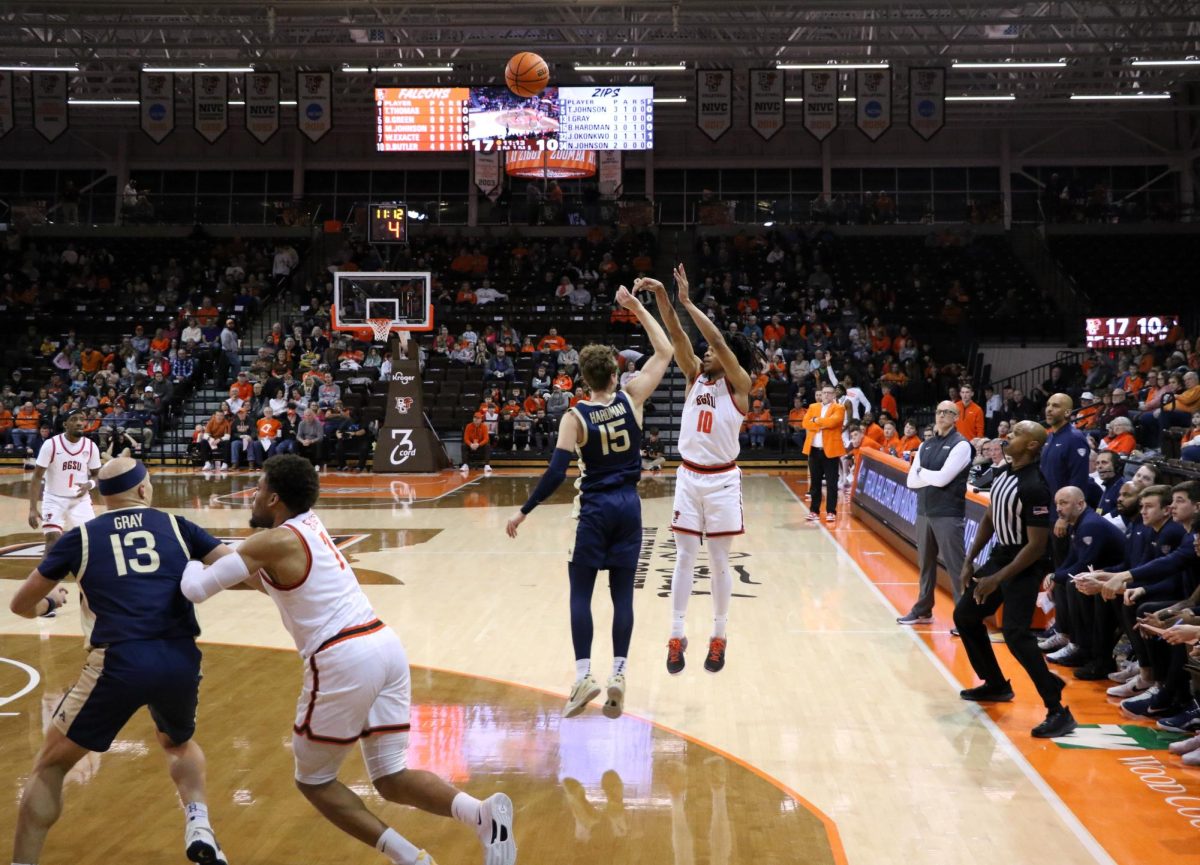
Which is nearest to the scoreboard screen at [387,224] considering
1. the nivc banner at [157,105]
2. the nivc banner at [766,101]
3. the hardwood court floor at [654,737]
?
the nivc banner at [157,105]

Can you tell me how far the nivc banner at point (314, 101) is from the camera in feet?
78.6

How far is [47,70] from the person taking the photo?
25.7 metres

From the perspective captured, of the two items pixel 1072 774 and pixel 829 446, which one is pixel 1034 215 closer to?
pixel 829 446

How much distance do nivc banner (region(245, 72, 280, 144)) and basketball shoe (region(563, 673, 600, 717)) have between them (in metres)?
20.8

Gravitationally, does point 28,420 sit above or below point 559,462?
below

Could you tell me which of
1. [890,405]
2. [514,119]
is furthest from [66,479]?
[514,119]

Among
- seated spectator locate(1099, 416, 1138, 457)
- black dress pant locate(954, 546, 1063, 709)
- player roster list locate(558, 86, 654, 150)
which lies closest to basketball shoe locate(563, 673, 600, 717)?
black dress pant locate(954, 546, 1063, 709)

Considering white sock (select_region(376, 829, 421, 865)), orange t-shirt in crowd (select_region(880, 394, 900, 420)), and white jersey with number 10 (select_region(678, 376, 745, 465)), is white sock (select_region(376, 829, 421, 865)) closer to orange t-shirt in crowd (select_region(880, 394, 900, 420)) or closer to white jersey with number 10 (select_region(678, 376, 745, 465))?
white jersey with number 10 (select_region(678, 376, 745, 465))

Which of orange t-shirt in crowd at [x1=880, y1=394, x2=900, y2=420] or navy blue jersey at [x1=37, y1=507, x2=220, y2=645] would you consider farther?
orange t-shirt in crowd at [x1=880, y1=394, x2=900, y2=420]

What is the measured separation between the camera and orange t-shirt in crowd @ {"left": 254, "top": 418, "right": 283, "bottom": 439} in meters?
22.2

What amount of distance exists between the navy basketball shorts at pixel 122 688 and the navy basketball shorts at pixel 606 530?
2128 millimetres

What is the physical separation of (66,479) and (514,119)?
57.4 ft

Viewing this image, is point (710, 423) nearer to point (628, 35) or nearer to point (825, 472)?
point (825, 472)

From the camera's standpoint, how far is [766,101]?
2316 cm
